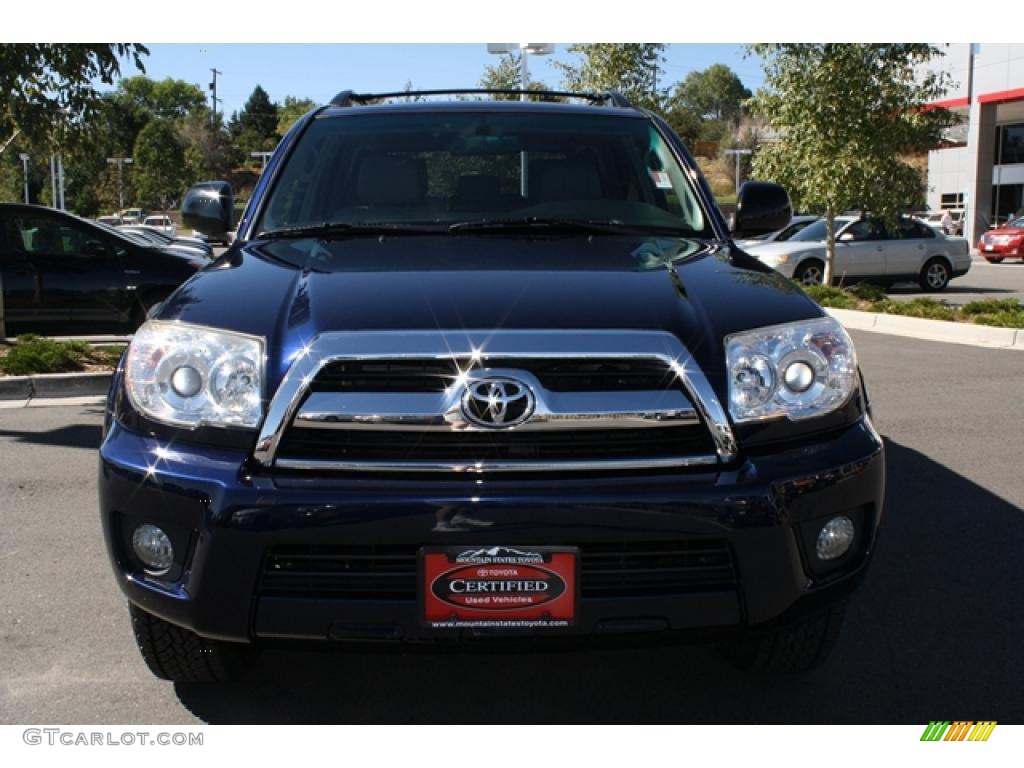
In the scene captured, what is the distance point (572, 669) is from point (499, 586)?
0.92 meters

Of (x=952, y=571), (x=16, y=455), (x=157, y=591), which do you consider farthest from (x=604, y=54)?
(x=157, y=591)

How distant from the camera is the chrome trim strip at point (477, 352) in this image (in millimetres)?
2594

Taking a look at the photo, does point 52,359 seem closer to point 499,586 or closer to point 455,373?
point 455,373

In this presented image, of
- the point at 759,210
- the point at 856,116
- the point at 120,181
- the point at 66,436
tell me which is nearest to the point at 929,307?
the point at 856,116

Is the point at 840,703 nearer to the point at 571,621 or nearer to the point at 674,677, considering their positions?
the point at 674,677

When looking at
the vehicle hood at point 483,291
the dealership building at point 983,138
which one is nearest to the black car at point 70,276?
the vehicle hood at point 483,291

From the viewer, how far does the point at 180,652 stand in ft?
9.86

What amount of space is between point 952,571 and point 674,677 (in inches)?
60.3

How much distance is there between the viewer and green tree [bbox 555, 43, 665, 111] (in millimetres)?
23406

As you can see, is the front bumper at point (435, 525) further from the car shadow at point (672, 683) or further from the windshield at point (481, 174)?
the windshield at point (481, 174)

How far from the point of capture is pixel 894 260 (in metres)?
19.8

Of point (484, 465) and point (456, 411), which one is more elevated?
point (456, 411)

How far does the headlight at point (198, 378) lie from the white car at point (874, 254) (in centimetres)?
1725
